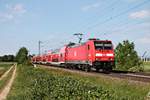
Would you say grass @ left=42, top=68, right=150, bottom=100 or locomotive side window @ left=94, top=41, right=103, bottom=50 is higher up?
locomotive side window @ left=94, top=41, right=103, bottom=50

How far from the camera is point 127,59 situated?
193ft

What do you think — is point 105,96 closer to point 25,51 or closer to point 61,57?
point 61,57

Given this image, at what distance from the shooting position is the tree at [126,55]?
189 feet

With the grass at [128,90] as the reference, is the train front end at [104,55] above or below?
above

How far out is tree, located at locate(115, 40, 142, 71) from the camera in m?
57.7

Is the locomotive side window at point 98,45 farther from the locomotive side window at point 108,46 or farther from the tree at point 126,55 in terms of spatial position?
the tree at point 126,55

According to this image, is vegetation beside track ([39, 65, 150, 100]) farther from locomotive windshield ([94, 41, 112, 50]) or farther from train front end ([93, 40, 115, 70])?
locomotive windshield ([94, 41, 112, 50])

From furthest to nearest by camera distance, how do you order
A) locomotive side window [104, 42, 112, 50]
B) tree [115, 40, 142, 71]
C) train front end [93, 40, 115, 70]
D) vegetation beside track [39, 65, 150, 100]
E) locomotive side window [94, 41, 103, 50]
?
tree [115, 40, 142, 71] < locomotive side window [104, 42, 112, 50] < locomotive side window [94, 41, 103, 50] < train front end [93, 40, 115, 70] < vegetation beside track [39, 65, 150, 100]

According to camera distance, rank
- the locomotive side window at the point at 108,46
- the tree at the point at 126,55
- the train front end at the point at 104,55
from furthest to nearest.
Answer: the tree at the point at 126,55 < the locomotive side window at the point at 108,46 < the train front end at the point at 104,55

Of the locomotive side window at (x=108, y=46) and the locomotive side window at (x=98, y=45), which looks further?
the locomotive side window at (x=108, y=46)

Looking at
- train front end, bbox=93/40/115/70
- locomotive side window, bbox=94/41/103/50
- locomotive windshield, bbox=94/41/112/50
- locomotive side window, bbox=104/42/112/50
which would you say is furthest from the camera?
locomotive side window, bbox=104/42/112/50

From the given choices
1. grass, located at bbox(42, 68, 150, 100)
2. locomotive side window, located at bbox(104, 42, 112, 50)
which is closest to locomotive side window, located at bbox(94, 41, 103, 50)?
locomotive side window, located at bbox(104, 42, 112, 50)

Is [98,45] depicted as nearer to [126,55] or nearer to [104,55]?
[104,55]

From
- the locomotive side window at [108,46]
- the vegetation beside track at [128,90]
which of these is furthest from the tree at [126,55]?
the vegetation beside track at [128,90]
